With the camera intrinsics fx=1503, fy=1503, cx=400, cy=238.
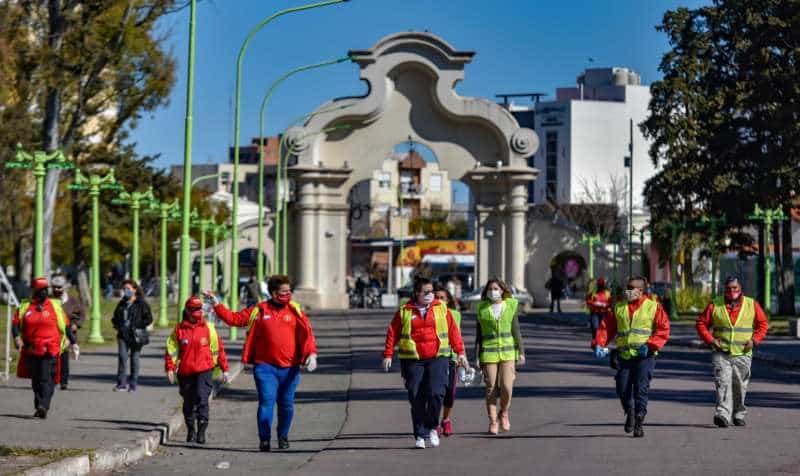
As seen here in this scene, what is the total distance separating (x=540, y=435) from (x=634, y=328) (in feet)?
5.13

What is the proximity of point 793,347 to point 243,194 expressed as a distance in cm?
12779

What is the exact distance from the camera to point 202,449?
1541cm

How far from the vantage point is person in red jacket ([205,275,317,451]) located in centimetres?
1445

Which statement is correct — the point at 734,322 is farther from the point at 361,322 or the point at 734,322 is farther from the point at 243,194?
the point at 243,194

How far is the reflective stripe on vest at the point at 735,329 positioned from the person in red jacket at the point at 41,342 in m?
7.68

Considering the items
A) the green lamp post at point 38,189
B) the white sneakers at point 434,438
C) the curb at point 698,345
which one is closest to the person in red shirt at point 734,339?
the white sneakers at point 434,438

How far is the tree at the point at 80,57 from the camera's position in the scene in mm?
36344

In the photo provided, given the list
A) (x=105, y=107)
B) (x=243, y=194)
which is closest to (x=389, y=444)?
(x=105, y=107)

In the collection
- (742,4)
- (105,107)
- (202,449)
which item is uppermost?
(742,4)

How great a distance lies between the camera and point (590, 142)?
391ft

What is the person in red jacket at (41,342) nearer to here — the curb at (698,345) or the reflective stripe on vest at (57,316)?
the reflective stripe on vest at (57,316)

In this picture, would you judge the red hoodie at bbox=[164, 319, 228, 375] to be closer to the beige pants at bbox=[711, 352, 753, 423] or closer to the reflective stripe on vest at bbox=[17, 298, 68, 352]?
the reflective stripe on vest at bbox=[17, 298, 68, 352]

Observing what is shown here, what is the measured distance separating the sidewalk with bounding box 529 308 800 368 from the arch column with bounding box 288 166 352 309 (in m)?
12.3

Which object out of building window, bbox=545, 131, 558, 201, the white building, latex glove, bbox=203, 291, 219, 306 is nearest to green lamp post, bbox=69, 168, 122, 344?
latex glove, bbox=203, 291, 219, 306
